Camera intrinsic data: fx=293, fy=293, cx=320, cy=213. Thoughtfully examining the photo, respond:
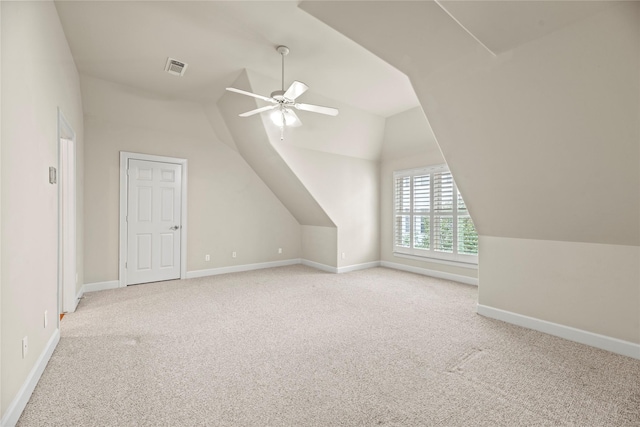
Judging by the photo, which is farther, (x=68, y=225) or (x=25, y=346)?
(x=68, y=225)

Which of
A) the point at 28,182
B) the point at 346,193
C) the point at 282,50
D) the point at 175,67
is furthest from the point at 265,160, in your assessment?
the point at 28,182

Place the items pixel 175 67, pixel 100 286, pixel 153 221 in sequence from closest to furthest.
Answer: pixel 175 67 < pixel 100 286 < pixel 153 221

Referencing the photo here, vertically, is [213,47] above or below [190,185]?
above

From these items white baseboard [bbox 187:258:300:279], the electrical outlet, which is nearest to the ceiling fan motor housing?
the electrical outlet

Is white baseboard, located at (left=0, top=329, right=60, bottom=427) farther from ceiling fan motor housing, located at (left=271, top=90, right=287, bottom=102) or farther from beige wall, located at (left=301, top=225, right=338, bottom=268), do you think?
beige wall, located at (left=301, top=225, right=338, bottom=268)

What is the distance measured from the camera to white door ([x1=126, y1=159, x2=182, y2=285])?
4656 millimetres

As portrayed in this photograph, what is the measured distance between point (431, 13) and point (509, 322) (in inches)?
121

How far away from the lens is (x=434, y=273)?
17.0 ft

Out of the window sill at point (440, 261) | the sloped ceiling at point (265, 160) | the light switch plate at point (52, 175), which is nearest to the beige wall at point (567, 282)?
the window sill at point (440, 261)

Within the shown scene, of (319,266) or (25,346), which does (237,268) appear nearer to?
(319,266)

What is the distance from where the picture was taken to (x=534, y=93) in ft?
7.01

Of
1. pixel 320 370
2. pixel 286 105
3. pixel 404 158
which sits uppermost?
pixel 286 105

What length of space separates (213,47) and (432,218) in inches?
166

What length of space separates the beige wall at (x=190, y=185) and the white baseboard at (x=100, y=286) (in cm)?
6
